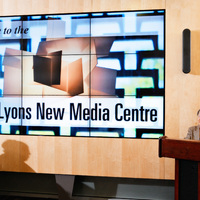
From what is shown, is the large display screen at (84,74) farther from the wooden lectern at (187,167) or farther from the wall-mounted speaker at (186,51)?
the wooden lectern at (187,167)

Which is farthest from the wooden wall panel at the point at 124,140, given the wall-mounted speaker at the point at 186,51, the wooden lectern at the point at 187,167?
the wooden lectern at the point at 187,167

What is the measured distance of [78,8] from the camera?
12.9ft

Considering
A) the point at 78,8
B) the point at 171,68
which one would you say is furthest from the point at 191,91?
the point at 78,8

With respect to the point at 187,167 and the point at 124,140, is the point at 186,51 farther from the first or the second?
the point at 187,167

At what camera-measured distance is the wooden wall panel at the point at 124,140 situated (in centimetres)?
374

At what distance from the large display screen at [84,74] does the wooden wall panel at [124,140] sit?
0.10 m

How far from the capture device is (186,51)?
3.67m

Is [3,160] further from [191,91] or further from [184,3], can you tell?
[184,3]

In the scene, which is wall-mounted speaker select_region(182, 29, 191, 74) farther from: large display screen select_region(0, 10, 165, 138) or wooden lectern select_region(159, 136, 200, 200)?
wooden lectern select_region(159, 136, 200, 200)

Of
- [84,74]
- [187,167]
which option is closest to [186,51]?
[84,74]

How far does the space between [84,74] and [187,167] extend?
204 cm

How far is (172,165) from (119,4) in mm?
2369

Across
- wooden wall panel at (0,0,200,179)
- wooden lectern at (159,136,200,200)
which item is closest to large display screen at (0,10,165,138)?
wooden wall panel at (0,0,200,179)

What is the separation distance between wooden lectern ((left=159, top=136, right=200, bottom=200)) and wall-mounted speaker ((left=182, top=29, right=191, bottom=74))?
55.9 inches
